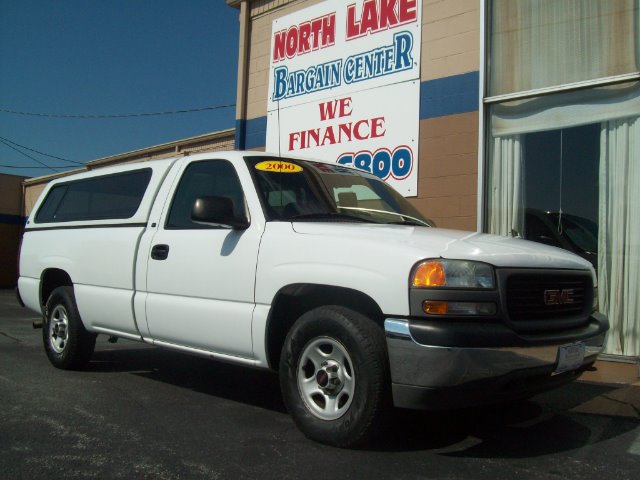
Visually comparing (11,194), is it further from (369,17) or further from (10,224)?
(369,17)

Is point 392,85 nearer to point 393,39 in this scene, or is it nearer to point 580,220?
point 393,39

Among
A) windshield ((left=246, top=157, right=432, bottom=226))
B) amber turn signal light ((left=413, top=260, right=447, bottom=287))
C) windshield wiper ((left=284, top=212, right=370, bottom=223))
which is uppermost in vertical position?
windshield ((left=246, top=157, right=432, bottom=226))

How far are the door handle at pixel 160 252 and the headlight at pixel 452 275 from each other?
7.06 feet

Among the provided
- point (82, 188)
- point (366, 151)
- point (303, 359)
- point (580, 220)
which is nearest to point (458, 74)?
point (366, 151)

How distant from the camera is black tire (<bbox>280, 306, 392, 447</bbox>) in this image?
131 inches

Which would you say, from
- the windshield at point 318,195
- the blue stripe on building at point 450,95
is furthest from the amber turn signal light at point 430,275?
the blue stripe on building at point 450,95

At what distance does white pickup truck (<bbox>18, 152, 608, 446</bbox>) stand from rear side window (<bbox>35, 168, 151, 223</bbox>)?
0.03m

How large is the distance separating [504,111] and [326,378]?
5079mm

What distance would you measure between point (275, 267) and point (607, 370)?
3.95m

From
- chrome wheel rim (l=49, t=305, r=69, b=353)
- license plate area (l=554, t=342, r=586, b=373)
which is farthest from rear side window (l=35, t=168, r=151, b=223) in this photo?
license plate area (l=554, t=342, r=586, b=373)

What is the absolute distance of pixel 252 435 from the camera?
12.6 ft

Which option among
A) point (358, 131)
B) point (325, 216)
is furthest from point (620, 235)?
point (325, 216)

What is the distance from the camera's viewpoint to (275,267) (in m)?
3.91

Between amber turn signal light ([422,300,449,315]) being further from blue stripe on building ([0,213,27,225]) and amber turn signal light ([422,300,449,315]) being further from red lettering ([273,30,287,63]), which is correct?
blue stripe on building ([0,213,27,225])
